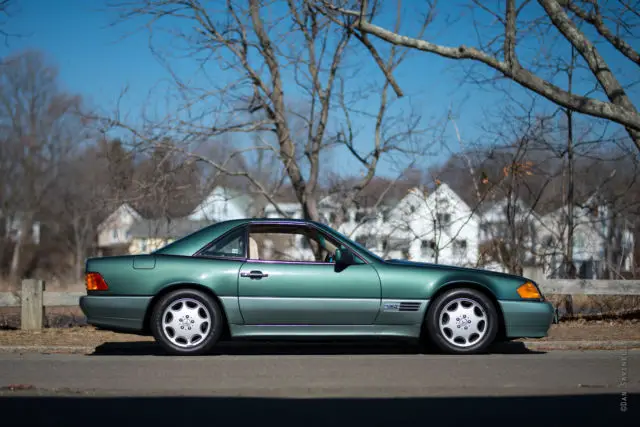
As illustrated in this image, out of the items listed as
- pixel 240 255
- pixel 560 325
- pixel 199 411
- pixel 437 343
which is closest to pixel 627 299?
pixel 560 325

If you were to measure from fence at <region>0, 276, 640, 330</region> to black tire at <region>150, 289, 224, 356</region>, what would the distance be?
354 centimetres

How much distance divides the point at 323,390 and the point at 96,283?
3045 millimetres

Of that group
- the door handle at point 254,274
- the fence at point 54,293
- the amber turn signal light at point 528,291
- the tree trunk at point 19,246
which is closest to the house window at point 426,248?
the fence at point 54,293

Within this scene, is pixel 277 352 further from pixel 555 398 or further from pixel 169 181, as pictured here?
pixel 169 181

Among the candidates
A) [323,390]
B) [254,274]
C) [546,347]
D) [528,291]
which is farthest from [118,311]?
[546,347]

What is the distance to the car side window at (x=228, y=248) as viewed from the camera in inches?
296

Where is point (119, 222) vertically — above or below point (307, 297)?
above

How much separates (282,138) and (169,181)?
233 cm

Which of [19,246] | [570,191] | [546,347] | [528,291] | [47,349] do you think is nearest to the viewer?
[528,291]

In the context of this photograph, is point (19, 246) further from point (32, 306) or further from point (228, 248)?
point (228, 248)

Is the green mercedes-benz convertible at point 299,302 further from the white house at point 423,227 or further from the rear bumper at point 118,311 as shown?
the white house at point 423,227

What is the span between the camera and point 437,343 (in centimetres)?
733

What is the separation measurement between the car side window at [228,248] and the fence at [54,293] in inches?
144

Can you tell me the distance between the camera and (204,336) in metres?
7.26
